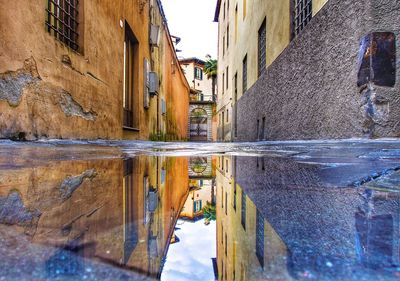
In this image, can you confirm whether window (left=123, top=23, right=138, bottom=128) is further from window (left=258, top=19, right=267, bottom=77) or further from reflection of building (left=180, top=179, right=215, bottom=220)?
reflection of building (left=180, top=179, right=215, bottom=220)

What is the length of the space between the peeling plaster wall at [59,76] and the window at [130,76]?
48.5 inches

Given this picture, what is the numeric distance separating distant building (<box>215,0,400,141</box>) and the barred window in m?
0.01

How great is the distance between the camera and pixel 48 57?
326 centimetres

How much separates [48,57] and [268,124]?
14.4ft

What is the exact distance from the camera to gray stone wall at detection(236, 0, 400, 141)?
266 centimetres

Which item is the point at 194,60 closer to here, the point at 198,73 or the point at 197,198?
the point at 198,73

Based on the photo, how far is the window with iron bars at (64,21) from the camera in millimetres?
3566

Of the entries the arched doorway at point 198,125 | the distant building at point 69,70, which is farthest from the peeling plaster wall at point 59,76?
the arched doorway at point 198,125

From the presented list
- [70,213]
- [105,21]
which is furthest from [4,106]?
[105,21]

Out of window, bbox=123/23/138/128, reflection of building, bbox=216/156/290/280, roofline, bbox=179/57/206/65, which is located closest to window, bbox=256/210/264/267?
reflection of building, bbox=216/156/290/280

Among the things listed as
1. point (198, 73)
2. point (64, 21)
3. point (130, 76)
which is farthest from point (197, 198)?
point (198, 73)

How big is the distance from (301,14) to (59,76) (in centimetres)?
367

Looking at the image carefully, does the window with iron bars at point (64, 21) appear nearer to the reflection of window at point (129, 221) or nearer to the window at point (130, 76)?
the window at point (130, 76)

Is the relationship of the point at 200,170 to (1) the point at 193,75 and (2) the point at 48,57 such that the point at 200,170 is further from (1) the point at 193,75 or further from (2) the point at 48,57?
(1) the point at 193,75
